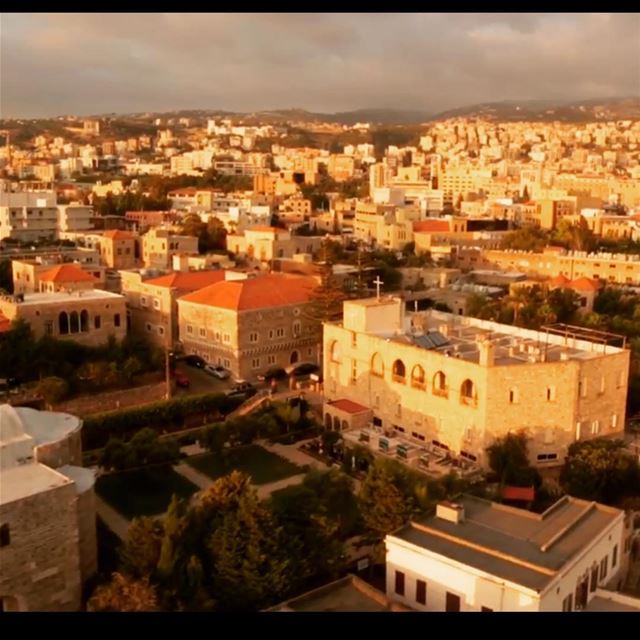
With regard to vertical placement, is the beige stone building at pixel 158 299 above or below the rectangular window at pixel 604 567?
above

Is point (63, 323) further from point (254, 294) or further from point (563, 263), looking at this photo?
point (563, 263)

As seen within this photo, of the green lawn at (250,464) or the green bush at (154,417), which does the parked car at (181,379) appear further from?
the green lawn at (250,464)

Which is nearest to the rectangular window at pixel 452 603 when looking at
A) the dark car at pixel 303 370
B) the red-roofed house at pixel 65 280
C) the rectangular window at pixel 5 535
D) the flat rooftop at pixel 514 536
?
the flat rooftop at pixel 514 536

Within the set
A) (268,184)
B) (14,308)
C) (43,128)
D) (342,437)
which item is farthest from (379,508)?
(43,128)

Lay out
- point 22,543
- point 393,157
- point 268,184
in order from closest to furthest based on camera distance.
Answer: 1. point 22,543
2. point 268,184
3. point 393,157
